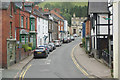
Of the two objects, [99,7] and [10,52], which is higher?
[99,7]

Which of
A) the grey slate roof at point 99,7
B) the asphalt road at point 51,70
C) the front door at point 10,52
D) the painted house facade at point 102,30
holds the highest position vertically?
the grey slate roof at point 99,7

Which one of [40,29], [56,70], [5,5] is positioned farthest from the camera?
[40,29]

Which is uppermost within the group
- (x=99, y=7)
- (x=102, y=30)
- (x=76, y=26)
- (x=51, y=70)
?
(x=76, y=26)

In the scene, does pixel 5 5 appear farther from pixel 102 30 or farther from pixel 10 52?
pixel 102 30

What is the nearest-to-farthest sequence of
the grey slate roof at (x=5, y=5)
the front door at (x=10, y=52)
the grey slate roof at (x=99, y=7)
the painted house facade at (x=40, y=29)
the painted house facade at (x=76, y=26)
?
the grey slate roof at (x=5, y=5), the front door at (x=10, y=52), the grey slate roof at (x=99, y=7), the painted house facade at (x=40, y=29), the painted house facade at (x=76, y=26)

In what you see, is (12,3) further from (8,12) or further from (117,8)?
(117,8)

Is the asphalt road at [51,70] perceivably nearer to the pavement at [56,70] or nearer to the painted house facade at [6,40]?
the pavement at [56,70]

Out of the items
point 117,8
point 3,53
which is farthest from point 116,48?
point 3,53

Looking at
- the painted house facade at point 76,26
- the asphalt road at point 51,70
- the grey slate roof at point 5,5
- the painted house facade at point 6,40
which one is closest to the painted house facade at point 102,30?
the asphalt road at point 51,70

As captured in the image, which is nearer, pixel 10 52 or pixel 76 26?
pixel 10 52

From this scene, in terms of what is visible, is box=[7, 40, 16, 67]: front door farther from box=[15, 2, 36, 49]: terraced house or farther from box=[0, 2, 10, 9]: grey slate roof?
box=[15, 2, 36, 49]: terraced house

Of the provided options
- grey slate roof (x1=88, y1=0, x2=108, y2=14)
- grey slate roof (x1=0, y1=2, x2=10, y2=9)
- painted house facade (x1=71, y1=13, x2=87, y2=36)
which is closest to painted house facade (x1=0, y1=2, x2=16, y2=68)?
grey slate roof (x1=0, y1=2, x2=10, y2=9)

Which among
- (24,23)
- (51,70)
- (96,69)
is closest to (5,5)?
(51,70)

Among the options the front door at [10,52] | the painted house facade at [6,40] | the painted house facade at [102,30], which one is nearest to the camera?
the painted house facade at [6,40]
